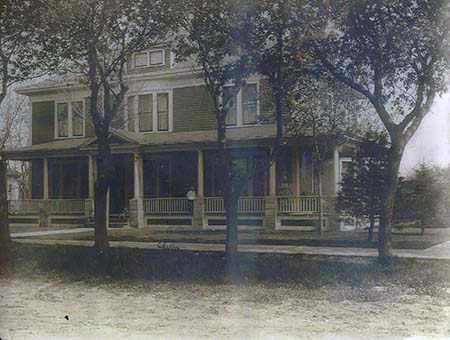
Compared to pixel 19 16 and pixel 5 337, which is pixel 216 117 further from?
pixel 5 337

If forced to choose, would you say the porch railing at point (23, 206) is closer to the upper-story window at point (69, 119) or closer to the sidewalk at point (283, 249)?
the sidewalk at point (283, 249)

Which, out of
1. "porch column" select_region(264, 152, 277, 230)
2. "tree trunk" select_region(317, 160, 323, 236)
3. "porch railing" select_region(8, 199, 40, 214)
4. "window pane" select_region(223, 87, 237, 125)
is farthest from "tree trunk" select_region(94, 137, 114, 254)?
"tree trunk" select_region(317, 160, 323, 236)

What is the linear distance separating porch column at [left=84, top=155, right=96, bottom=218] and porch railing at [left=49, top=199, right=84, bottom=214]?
0.03 metres

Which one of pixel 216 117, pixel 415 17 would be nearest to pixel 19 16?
pixel 216 117

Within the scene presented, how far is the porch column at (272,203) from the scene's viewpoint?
254cm

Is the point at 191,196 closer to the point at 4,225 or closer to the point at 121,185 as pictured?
the point at 121,185

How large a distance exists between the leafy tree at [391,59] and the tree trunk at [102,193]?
4.01 feet

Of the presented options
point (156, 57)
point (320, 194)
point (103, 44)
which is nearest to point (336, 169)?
point (320, 194)

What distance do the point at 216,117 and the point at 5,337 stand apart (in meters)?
1.55

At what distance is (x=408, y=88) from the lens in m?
A: 2.39

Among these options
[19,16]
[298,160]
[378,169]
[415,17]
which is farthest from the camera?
[19,16]

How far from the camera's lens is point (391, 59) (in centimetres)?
236

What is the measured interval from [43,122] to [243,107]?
3.59ft

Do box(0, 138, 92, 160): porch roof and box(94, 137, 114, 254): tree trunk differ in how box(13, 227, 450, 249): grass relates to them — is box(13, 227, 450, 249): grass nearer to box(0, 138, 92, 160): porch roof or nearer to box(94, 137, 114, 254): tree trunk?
box(94, 137, 114, 254): tree trunk
